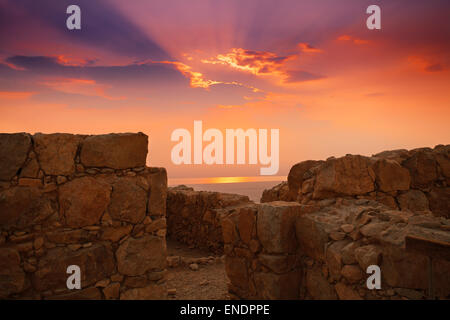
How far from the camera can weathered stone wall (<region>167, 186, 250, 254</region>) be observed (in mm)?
9625

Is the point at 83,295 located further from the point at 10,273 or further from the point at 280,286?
the point at 280,286

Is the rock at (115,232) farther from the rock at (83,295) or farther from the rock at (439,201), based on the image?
the rock at (439,201)

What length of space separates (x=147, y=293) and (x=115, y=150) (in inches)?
75.4

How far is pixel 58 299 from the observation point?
3.24 m

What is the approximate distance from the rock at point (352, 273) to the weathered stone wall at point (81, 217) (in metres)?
2.41

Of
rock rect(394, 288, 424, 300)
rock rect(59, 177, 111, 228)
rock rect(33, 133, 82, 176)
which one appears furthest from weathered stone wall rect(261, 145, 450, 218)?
rock rect(33, 133, 82, 176)

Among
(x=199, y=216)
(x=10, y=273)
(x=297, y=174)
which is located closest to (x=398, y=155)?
(x=297, y=174)

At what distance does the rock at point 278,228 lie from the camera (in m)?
4.43

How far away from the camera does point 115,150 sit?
3.54m

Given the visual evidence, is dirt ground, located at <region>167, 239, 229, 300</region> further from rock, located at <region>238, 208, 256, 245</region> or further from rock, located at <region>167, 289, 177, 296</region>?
rock, located at <region>238, 208, 256, 245</region>
